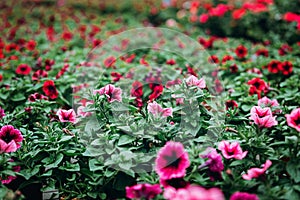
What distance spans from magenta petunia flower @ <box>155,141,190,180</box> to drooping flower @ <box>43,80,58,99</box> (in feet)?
4.13

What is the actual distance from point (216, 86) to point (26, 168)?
1.65 metres

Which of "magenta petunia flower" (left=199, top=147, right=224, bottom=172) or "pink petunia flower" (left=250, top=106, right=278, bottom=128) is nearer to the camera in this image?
"magenta petunia flower" (left=199, top=147, right=224, bottom=172)

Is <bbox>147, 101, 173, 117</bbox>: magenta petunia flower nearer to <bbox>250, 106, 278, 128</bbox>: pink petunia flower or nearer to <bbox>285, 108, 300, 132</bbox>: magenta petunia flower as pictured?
<bbox>250, 106, 278, 128</bbox>: pink petunia flower

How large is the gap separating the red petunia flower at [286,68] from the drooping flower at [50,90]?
1760 mm

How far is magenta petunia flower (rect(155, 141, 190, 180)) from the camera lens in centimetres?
167

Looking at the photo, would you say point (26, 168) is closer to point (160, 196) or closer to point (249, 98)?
point (160, 196)

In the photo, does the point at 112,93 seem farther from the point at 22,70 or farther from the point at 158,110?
the point at 22,70

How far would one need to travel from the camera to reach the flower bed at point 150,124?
174cm

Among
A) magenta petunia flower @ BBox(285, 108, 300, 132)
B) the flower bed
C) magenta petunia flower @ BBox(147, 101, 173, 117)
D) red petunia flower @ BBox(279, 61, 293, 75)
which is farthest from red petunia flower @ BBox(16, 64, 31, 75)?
magenta petunia flower @ BBox(285, 108, 300, 132)

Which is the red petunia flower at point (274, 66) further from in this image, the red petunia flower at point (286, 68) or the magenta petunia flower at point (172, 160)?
the magenta petunia flower at point (172, 160)

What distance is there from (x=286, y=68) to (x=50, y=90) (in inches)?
72.2

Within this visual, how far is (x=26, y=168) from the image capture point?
77.4 inches

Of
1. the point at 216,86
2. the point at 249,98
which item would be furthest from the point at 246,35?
the point at 249,98

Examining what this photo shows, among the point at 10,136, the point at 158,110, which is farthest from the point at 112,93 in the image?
the point at 10,136
